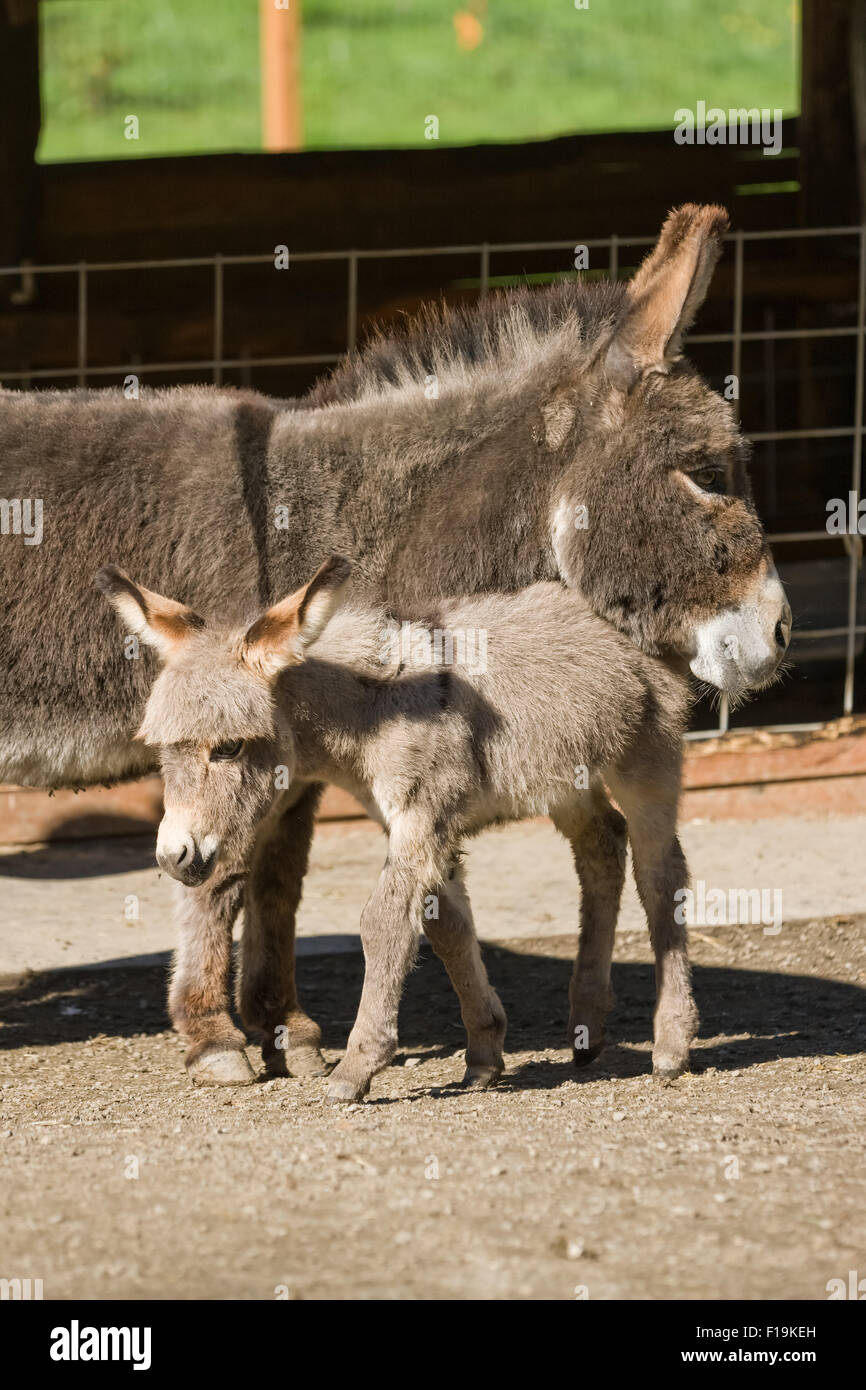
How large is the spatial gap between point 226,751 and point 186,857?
0.93 ft

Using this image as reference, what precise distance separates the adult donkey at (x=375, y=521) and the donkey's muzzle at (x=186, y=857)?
0.38 meters

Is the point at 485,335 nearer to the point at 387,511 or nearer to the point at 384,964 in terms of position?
the point at 387,511

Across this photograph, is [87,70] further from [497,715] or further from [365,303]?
[497,715]

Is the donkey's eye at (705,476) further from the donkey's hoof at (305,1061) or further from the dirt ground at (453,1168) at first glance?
the donkey's hoof at (305,1061)

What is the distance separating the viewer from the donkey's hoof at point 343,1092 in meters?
4.50

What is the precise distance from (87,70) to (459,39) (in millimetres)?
5503

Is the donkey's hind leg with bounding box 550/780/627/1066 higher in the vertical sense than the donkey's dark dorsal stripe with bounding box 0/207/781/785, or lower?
lower

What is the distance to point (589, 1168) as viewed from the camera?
393cm

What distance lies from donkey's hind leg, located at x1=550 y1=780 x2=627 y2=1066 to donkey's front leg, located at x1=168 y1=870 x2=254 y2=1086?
96 cm

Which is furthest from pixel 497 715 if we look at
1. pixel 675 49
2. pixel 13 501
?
pixel 675 49

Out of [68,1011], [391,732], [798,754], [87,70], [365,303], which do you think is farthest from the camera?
[87,70]

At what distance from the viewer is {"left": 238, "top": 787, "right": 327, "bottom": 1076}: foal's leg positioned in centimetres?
521

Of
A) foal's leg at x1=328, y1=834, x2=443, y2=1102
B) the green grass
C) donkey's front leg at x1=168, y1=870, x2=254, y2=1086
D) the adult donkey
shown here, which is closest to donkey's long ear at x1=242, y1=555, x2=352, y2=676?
the adult donkey

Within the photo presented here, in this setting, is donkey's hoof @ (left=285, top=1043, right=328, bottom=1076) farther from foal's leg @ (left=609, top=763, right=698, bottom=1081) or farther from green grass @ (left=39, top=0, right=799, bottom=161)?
green grass @ (left=39, top=0, right=799, bottom=161)
